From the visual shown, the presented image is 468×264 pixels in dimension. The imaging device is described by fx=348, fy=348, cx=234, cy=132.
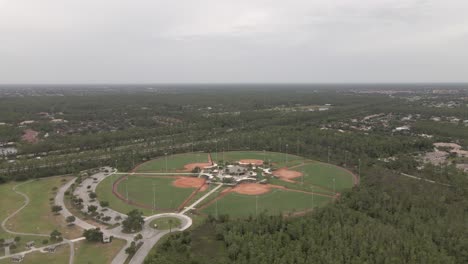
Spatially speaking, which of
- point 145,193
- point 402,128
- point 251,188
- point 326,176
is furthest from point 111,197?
point 402,128

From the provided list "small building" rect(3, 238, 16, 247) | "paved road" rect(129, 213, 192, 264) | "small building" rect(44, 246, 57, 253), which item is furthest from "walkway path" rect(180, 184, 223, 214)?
"small building" rect(3, 238, 16, 247)

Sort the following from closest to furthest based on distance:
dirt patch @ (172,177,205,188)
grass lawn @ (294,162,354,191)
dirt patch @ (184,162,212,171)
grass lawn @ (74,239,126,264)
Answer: grass lawn @ (74,239,126,264) → dirt patch @ (172,177,205,188) → grass lawn @ (294,162,354,191) → dirt patch @ (184,162,212,171)

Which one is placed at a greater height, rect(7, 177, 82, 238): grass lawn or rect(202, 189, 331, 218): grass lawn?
rect(202, 189, 331, 218): grass lawn

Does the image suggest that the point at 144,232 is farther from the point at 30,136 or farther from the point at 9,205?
the point at 30,136

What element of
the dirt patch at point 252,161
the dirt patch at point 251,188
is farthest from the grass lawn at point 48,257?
the dirt patch at point 252,161

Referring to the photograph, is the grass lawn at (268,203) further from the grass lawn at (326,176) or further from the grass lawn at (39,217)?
the grass lawn at (39,217)

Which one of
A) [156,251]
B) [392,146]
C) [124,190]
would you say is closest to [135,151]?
[124,190]

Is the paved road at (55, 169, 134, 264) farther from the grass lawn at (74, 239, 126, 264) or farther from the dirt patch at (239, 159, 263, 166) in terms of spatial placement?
the dirt patch at (239, 159, 263, 166)

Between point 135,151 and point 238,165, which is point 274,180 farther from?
point 135,151

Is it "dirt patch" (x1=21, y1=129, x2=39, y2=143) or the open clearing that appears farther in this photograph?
"dirt patch" (x1=21, y1=129, x2=39, y2=143)
